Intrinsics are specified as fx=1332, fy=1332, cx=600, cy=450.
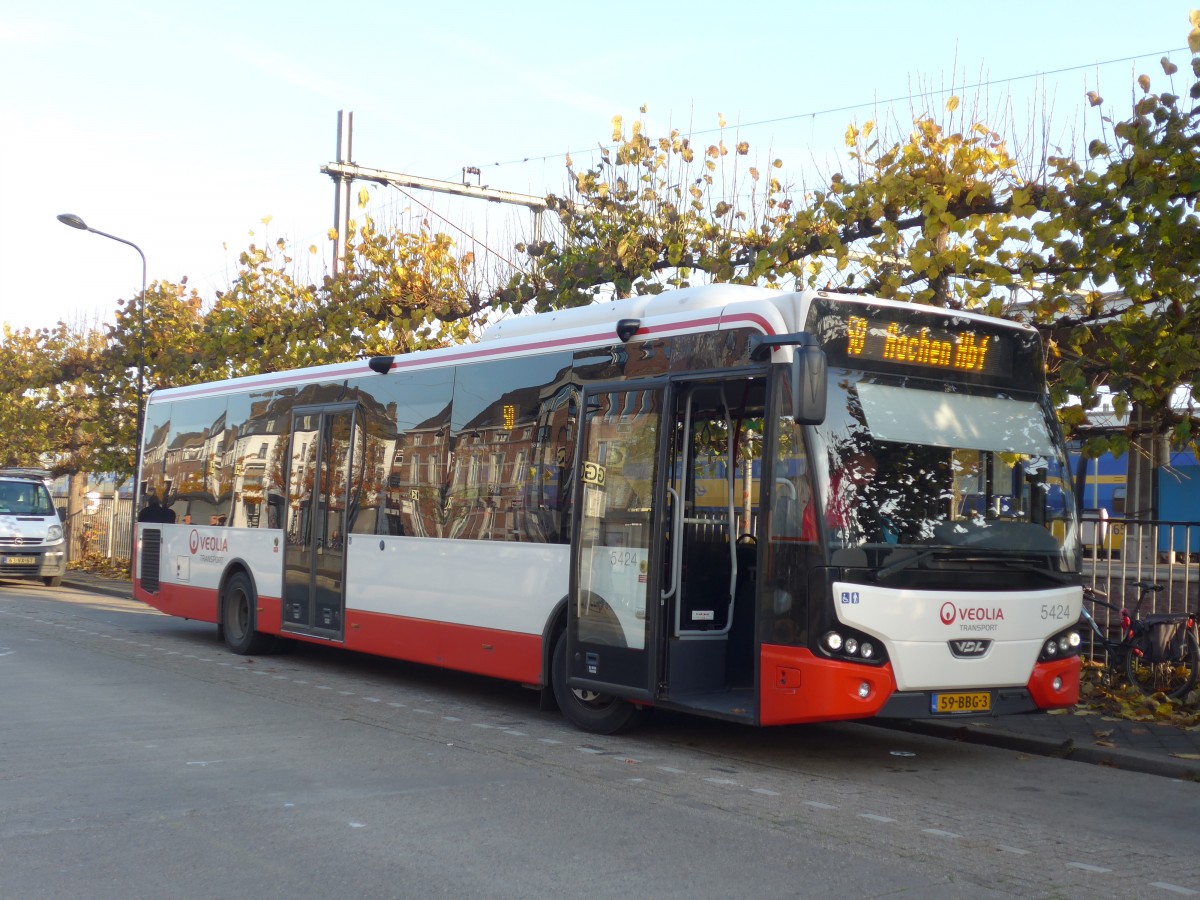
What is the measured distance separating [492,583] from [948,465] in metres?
4.05

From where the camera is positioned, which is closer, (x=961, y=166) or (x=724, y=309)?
(x=724, y=309)

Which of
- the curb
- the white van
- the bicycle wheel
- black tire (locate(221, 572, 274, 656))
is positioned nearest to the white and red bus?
the curb

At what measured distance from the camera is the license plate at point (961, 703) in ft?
27.6

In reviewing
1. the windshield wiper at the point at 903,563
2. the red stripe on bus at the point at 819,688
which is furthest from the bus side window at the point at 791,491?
the red stripe on bus at the point at 819,688

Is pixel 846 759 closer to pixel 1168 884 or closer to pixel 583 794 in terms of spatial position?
pixel 583 794

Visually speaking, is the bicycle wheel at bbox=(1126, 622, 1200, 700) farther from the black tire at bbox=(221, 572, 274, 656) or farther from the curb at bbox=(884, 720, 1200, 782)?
the black tire at bbox=(221, 572, 274, 656)

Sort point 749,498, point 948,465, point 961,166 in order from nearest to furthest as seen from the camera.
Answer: point 948,465, point 749,498, point 961,166

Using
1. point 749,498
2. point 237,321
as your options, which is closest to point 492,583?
point 749,498

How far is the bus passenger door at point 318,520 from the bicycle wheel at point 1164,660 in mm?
7371

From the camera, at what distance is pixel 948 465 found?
8672 millimetres

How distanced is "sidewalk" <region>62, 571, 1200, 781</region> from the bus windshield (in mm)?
1301

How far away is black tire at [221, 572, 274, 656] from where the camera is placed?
588 inches

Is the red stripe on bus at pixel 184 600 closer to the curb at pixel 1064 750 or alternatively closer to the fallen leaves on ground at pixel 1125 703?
the curb at pixel 1064 750

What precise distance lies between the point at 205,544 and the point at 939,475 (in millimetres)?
10186
